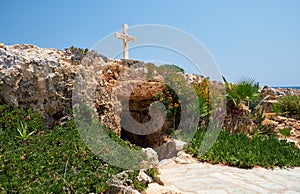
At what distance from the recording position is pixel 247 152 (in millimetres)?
5777

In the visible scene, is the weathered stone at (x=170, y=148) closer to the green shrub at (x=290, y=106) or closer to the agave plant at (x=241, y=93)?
the agave plant at (x=241, y=93)

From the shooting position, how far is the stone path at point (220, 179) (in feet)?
12.5

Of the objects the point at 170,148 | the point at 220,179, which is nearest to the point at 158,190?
the point at 220,179

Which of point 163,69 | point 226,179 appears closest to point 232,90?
point 163,69

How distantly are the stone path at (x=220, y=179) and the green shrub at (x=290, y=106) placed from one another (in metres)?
5.74

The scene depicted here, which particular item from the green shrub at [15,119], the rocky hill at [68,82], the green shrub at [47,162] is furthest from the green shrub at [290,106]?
the green shrub at [15,119]

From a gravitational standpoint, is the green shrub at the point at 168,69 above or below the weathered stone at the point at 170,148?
above

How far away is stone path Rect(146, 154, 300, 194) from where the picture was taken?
3.81 m

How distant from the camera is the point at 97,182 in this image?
3.29m

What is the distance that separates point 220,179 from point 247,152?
175cm

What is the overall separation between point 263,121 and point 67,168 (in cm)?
772

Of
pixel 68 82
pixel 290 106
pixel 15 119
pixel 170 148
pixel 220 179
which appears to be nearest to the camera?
pixel 220 179

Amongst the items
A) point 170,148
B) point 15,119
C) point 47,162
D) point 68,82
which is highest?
point 68,82

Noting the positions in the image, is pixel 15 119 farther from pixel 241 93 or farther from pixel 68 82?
pixel 241 93
